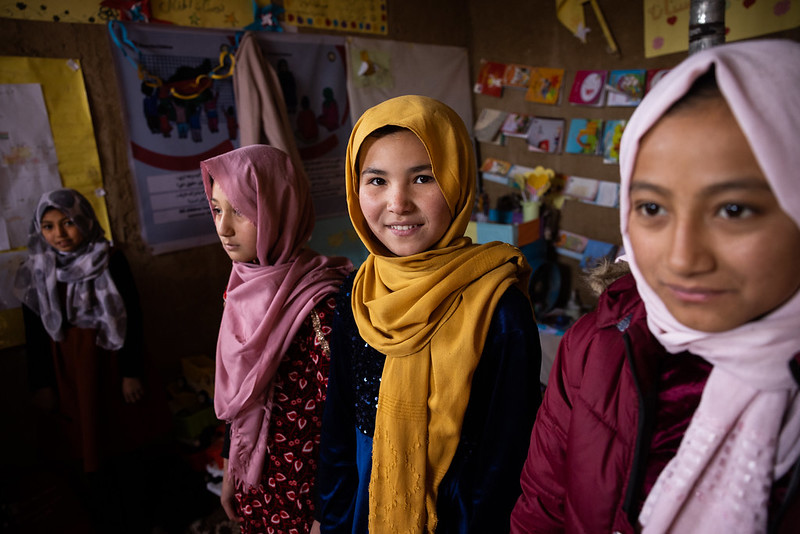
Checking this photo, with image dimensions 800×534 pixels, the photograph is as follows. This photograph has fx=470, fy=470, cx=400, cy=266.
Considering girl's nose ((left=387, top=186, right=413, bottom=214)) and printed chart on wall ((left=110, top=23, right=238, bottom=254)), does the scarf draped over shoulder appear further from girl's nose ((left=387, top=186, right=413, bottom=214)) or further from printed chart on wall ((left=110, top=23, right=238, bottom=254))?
girl's nose ((left=387, top=186, right=413, bottom=214))

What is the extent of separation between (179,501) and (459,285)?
6.36 feet

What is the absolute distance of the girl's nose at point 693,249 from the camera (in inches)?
19.1

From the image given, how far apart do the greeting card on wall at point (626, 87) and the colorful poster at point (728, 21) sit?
119 millimetres

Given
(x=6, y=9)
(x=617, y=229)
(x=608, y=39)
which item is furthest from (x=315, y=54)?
(x=617, y=229)

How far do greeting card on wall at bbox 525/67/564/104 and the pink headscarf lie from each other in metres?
2.65

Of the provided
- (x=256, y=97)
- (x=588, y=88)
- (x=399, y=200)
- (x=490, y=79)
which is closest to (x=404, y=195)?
(x=399, y=200)

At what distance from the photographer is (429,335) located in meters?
0.90

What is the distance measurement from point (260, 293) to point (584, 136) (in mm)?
2366

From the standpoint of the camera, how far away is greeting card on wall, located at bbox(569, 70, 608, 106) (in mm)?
2758

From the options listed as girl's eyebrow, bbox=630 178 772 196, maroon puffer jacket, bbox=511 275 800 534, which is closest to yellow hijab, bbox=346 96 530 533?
maroon puffer jacket, bbox=511 275 800 534

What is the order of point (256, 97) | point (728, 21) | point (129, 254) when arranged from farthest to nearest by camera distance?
point (256, 97) < point (129, 254) < point (728, 21)

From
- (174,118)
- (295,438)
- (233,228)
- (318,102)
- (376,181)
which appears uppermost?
(318,102)

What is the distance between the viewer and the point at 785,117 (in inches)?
17.8

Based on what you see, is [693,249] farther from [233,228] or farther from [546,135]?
[546,135]
